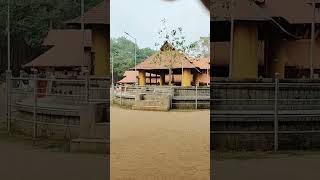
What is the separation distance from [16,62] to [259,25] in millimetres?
1209

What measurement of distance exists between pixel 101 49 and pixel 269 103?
6.28 feet

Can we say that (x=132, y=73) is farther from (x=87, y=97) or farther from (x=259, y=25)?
(x=259, y=25)

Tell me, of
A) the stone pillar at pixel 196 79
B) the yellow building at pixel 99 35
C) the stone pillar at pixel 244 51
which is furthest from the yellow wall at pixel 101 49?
the stone pillar at pixel 244 51

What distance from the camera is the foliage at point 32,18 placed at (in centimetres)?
196

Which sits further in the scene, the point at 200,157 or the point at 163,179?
the point at 163,179

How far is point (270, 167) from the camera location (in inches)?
102

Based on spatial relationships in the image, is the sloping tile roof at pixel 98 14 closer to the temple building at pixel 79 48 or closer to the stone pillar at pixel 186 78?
the temple building at pixel 79 48

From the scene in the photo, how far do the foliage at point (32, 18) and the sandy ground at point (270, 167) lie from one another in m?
1.10

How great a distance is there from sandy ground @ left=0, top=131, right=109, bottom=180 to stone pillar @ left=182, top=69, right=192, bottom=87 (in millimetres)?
903

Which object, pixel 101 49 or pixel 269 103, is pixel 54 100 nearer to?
pixel 101 49

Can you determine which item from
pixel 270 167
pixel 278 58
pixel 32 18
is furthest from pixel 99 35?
pixel 270 167

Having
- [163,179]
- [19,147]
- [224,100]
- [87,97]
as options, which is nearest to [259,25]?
[224,100]

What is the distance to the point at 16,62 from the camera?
1.95 m

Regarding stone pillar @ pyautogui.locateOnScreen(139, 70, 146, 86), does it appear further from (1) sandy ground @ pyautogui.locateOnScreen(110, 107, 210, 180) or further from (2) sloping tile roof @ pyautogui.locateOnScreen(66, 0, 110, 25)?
(2) sloping tile roof @ pyautogui.locateOnScreen(66, 0, 110, 25)
